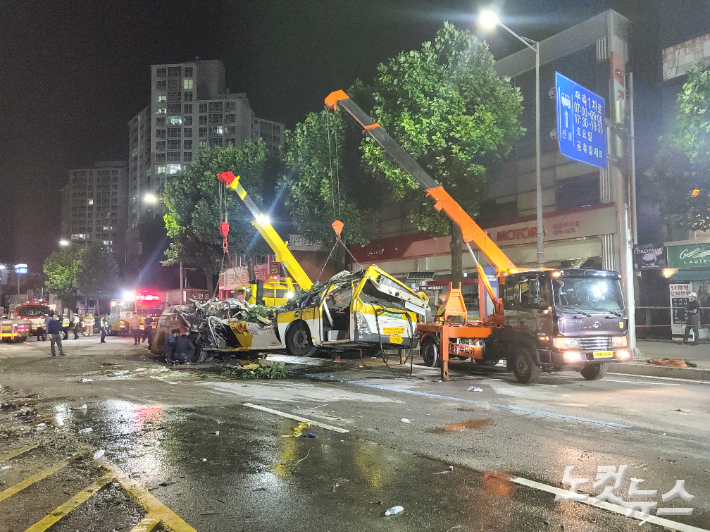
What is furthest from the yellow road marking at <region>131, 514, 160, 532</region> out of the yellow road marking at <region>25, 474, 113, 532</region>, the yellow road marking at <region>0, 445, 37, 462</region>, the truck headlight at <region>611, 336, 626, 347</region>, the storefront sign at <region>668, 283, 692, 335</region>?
the storefront sign at <region>668, 283, 692, 335</region>

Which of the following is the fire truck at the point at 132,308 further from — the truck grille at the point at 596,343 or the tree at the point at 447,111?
the truck grille at the point at 596,343

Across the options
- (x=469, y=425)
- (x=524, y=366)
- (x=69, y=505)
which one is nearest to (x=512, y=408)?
(x=469, y=425)

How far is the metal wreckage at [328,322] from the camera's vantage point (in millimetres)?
13312

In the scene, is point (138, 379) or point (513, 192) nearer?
point (138, 379)

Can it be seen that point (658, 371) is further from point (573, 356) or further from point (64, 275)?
point (64, 275)

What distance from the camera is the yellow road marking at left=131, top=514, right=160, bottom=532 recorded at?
151 inches

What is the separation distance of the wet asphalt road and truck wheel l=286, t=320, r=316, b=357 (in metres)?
3.31

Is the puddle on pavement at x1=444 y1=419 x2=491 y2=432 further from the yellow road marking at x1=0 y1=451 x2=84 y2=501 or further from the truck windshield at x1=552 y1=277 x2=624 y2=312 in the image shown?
the yellow road marking at x1=0 y1=451 x2=84 y2=501

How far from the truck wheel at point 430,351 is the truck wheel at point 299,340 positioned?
305cm

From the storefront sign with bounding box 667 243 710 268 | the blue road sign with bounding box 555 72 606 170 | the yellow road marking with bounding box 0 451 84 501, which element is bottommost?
the yellow road marking with bounding box 0 451 84 501

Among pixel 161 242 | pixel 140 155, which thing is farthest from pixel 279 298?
pixel 140 155

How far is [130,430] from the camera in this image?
709cm

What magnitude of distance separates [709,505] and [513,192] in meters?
21.7

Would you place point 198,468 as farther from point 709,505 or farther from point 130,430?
point 709,505
